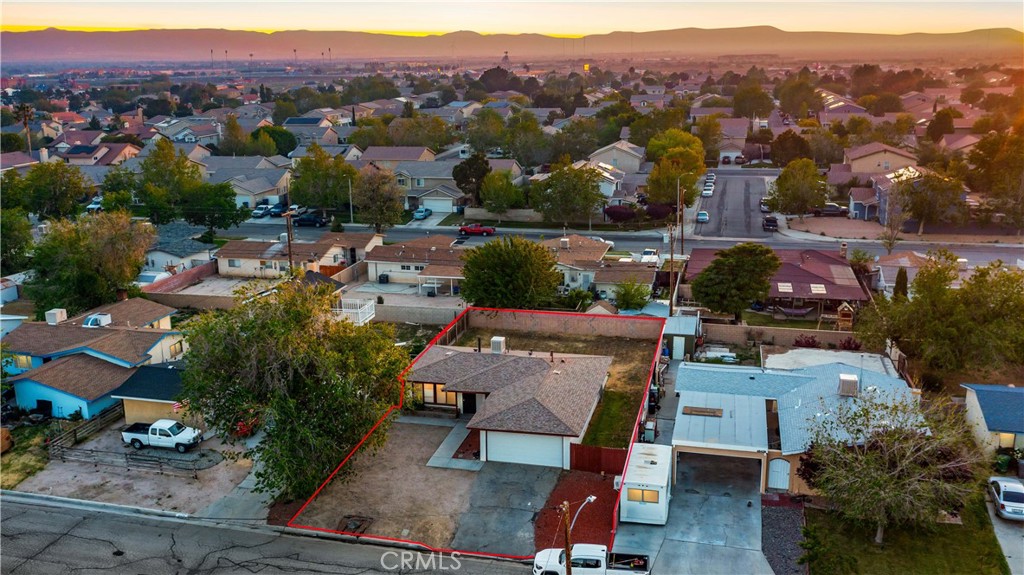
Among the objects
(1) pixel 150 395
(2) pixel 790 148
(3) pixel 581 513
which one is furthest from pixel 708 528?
(2) pixel 790 148

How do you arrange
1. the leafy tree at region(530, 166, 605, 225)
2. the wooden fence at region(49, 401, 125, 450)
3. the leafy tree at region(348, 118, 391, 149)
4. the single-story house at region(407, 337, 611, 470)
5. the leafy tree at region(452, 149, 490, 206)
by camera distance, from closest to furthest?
the single-story house at region(407, 337, 611, 470) < the wooden fence at region(49, 401, 125, 450) < the leafy tree at region(530, 166, 605, 225) < the leafy tree at region(452, 149, 490, 206) < the leafy tree at region(348, 118, 391, 149)

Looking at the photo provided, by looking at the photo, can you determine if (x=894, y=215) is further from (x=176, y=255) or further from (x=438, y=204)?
(x=176, y=255)


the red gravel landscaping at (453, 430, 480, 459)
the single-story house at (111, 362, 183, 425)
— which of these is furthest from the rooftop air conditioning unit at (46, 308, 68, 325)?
the red gravel landscaping at (453, 430, 480, 459)

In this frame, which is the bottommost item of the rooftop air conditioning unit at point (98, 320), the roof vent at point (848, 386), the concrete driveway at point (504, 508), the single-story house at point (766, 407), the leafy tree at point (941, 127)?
the concrete driveway at point (504, 508)

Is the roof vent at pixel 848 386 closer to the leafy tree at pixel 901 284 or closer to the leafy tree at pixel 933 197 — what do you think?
the leafy tree at pixel 901 284

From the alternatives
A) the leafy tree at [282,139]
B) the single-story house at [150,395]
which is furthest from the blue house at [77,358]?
the leafy tree at [282,139]

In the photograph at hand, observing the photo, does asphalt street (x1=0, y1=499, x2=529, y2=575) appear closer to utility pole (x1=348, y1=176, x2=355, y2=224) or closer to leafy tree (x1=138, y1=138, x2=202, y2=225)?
leafy tree (x1=138, y1=138, x2=202, y2=225)

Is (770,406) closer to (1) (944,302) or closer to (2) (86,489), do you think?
(1) (944,302)
